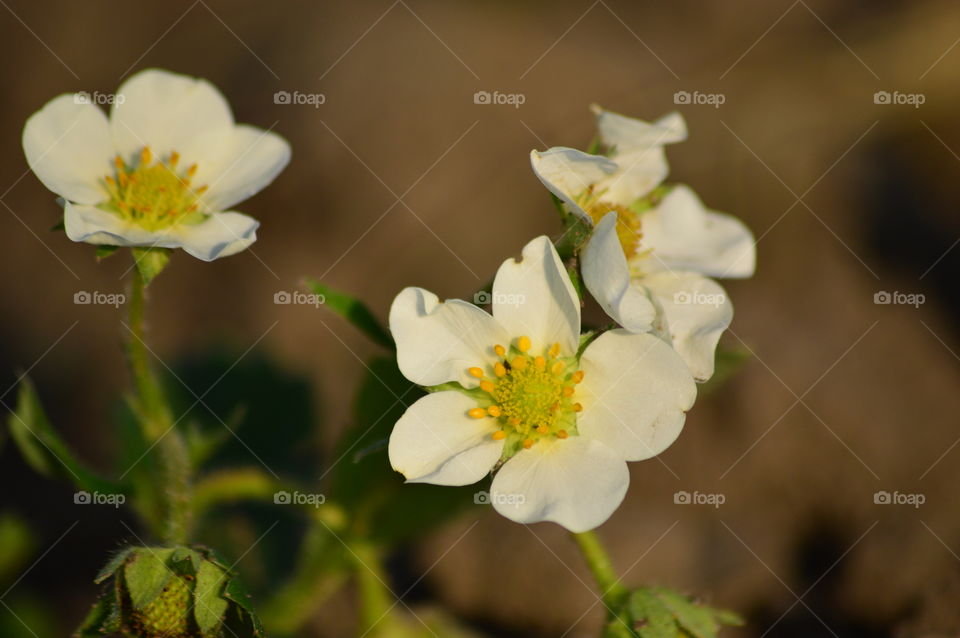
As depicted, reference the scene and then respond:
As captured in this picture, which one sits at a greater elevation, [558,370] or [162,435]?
[558,370]

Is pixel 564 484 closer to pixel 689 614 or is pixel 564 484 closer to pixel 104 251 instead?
pixel 689 614

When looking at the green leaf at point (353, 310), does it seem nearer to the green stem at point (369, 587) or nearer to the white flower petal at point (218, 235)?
the white flower petal at point (218, 235)

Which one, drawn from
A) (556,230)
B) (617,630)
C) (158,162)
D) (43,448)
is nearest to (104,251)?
(158,162)

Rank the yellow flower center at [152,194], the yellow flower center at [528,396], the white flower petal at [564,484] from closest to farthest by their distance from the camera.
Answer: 1. the white flower petal at [564,484]
2. the yellow flower center at [528,396]
3. the yellow flower center at [152,194]

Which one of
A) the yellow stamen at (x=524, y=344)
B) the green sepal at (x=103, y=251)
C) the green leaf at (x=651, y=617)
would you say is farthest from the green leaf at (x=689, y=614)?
the green sepal at (x=103, y=251)

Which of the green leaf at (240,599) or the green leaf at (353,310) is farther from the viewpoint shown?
the green leaf at (353,310)

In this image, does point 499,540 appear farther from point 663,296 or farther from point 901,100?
point 901,100

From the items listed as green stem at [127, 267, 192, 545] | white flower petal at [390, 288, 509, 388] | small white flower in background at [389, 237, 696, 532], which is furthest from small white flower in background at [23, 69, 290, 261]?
small white flower in background at [389, 237, 696, 532]
